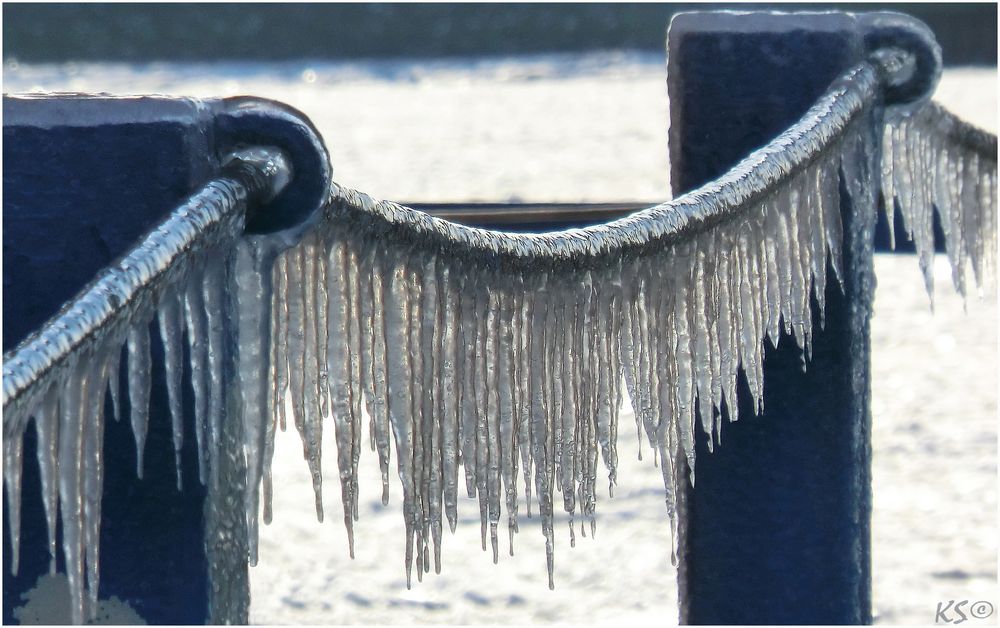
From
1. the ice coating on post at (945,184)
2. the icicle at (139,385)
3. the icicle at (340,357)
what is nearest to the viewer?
the icicle at (139,385)

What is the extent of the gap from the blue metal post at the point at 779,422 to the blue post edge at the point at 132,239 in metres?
1.01

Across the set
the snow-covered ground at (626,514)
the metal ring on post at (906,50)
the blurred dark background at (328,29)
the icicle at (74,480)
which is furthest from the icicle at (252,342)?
the blurred dark background at (328,29)

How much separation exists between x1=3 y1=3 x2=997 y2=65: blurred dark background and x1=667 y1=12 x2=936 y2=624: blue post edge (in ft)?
76.8

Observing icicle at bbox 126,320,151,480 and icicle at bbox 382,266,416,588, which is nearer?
icicle at bbox 126,320,151,480

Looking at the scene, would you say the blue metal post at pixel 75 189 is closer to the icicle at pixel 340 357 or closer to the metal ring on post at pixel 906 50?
the icicle at pixel 340 357

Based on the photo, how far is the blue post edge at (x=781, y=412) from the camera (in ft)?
7.24

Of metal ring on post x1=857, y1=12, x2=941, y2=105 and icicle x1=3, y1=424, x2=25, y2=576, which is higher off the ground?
metal ring on post x1=857, y1=12, x2=941, y2=105

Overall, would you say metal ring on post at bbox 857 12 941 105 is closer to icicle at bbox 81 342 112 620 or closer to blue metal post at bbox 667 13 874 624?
blue metal post at bbox 667 13 874 624

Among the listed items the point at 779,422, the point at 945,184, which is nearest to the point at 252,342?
the point at 779,422

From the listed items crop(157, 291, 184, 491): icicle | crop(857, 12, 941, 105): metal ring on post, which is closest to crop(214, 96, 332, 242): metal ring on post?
crop(157, 291, 184, 491): icicle

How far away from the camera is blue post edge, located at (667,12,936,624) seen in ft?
7.24

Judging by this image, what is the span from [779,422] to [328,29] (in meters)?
26.8

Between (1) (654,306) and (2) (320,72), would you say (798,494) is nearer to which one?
(1) (654,306)

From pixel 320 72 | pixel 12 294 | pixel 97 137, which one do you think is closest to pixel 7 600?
pixel 12 294
